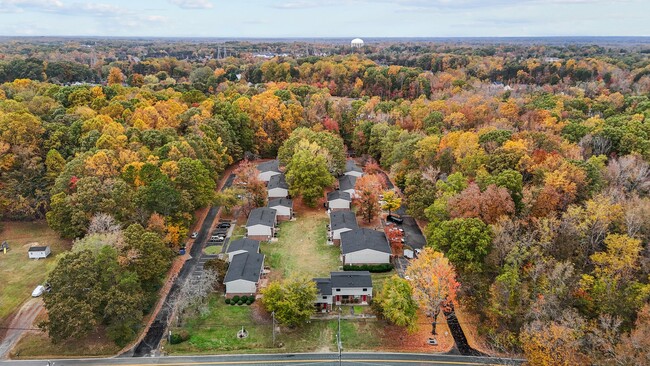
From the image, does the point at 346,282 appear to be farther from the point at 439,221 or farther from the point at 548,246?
the point at 548,246

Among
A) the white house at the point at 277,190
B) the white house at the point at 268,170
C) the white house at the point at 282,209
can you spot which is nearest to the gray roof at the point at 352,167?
the white house at the point at 268,170

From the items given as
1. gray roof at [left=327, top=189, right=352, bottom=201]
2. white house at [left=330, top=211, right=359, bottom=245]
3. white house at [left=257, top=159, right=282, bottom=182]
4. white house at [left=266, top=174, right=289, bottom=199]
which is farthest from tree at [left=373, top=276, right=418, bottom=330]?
white house at [left=257, top=159, right=282, bottom=182]

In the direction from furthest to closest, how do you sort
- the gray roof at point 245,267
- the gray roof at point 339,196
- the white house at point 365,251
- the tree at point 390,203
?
the gray roof at point 339,196 < the tree at point 390,203 < the white house at point 365,251 < the gray roof at point 245,267

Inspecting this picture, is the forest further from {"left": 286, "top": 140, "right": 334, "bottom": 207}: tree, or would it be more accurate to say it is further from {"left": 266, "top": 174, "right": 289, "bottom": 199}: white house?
→ {"left": 286, "top": 140, "right": 334, "bottom": 207}: tree

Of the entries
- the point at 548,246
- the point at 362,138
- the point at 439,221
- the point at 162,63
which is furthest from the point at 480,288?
the point at 162,63

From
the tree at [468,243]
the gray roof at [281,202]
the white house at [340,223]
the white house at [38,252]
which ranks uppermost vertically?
the tree at [468,243]

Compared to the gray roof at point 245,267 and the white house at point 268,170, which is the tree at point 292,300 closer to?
the gray roof at point 245,267

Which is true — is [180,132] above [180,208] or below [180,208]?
above
